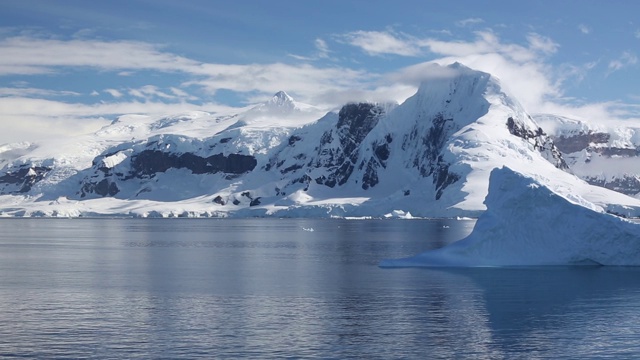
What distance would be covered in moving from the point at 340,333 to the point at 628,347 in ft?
42.9

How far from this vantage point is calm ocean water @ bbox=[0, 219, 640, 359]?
3822cm

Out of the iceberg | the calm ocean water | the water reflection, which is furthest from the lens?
the iceberg

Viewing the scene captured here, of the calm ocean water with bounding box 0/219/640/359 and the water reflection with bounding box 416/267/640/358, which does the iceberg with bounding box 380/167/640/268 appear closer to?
the water reflection with bounding box 416/267/640/358

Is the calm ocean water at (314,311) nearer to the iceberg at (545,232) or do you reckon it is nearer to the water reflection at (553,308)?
the water reflection at (553,308)

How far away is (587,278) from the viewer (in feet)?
214

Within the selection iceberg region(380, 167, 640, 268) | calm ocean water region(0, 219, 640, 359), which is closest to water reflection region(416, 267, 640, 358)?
calm ocean water region(0, 219, 640, 359)

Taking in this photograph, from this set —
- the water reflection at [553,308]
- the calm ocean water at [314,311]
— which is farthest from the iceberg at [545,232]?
the calm ocean water at [314,311]

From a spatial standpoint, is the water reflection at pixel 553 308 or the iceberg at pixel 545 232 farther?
the iceberg at pixel 545 232

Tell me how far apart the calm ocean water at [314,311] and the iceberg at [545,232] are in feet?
4.44

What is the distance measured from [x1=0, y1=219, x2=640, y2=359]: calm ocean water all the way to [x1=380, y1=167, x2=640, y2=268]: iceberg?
1.35 m

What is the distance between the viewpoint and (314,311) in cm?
4900

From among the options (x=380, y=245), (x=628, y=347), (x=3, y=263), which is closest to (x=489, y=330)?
(x=628, y=347)

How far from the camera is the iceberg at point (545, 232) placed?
6862cm

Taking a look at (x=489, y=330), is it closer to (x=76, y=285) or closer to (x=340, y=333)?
(x=340, y=333)
